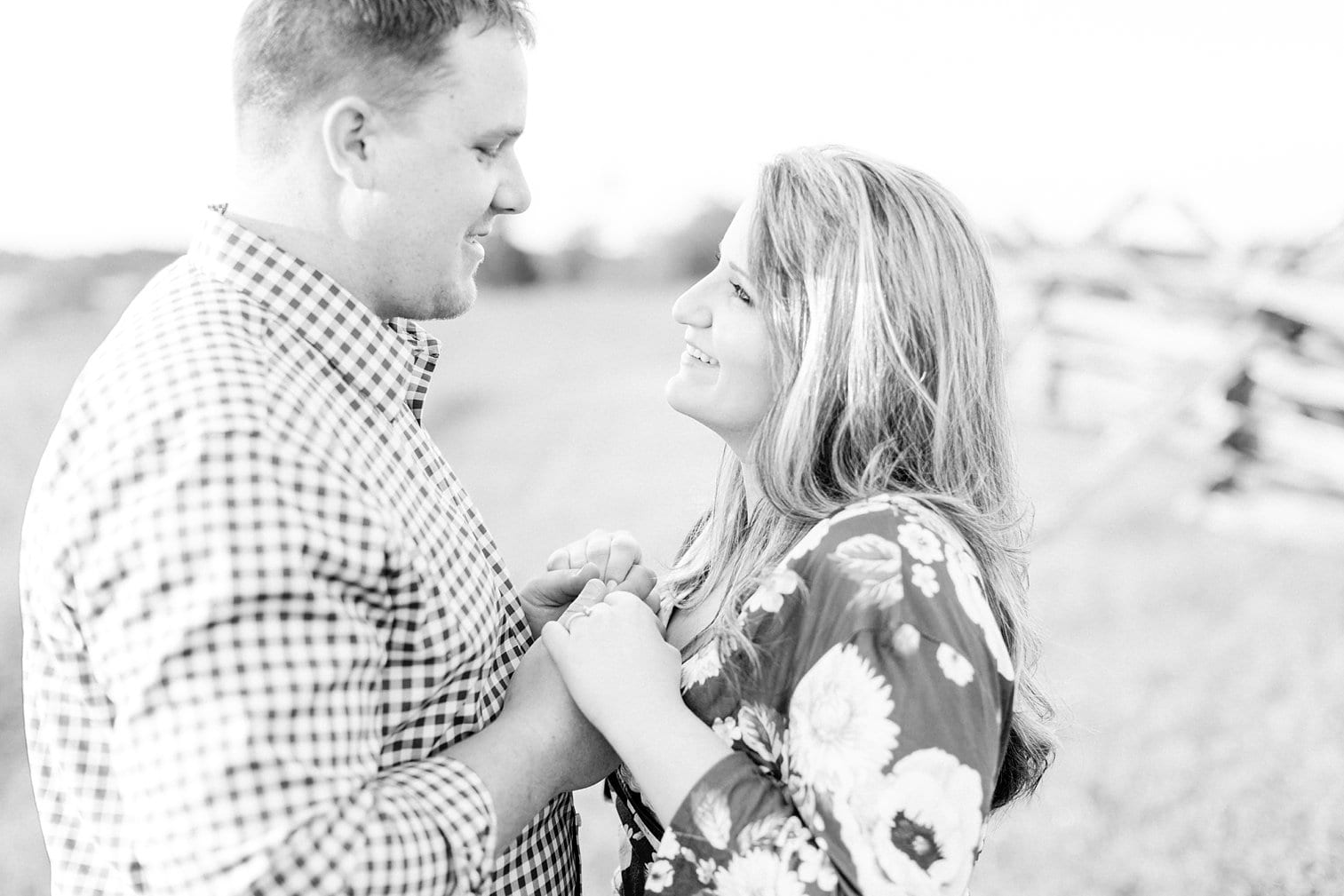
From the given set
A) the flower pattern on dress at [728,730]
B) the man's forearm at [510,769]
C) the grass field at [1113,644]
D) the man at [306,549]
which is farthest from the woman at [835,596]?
the grass field at [1113,644]

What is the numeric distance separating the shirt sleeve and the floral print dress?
0.50 meters

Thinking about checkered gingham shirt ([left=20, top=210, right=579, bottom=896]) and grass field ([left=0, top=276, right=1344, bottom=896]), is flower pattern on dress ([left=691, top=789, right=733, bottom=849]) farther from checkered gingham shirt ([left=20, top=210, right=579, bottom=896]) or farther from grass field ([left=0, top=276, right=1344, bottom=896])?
grass field ([left=0, top=276, right=1344, bottom=896])

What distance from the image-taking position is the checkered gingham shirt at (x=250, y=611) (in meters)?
1.45

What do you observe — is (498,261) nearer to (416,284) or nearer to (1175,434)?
(1175,434)

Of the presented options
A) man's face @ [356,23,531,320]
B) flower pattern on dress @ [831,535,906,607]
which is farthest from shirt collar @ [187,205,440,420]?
flower pattern on dress @ [831,535,906,607]

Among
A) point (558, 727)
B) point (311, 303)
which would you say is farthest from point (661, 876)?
point (311, 303)

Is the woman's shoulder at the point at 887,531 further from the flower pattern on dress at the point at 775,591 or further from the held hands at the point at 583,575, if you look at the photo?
the held hands at the point at 583,575

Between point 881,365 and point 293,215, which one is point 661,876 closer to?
point 881,365

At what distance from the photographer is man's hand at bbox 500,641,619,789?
1897 mm

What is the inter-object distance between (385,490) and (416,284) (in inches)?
18.9

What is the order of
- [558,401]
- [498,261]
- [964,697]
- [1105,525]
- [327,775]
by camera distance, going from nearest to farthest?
[327,775]
[964,697]
[1105,525]
[558,401]
[498,261]

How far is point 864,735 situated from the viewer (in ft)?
5.65

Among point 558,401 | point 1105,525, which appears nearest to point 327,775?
point 1105,525

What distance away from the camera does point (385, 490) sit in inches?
69.8
